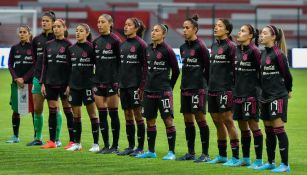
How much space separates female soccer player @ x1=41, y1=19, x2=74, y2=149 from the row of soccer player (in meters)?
0.02

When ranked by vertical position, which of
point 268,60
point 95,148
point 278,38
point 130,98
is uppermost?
point 278,38

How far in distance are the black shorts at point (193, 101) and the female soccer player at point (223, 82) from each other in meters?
0.31

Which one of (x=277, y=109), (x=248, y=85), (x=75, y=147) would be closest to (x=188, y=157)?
(x=248, y=85)

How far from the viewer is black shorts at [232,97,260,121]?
14.7 meters

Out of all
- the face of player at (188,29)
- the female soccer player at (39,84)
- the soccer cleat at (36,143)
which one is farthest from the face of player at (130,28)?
the soccer cleat at (36,143)

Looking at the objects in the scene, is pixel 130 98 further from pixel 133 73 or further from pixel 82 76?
pixel 82 76

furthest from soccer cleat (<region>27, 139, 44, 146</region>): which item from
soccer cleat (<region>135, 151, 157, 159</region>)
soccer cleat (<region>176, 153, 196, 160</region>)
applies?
soccer cleat (<region>176, 153, 196, 160</region>)

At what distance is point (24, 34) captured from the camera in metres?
18.1

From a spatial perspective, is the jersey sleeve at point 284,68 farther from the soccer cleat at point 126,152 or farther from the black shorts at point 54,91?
the black shorts at point 54,91

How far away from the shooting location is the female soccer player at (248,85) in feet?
48.3

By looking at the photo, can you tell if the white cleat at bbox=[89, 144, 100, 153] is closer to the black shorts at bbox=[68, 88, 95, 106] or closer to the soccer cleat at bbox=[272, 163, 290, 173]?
the black shorts at bbox=[68, 88, 95, 106]

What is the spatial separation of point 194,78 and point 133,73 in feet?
3.63

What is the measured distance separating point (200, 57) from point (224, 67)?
0.58m

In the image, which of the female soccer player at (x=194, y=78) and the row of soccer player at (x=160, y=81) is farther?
the female soccer player at (x=194, y=78)
